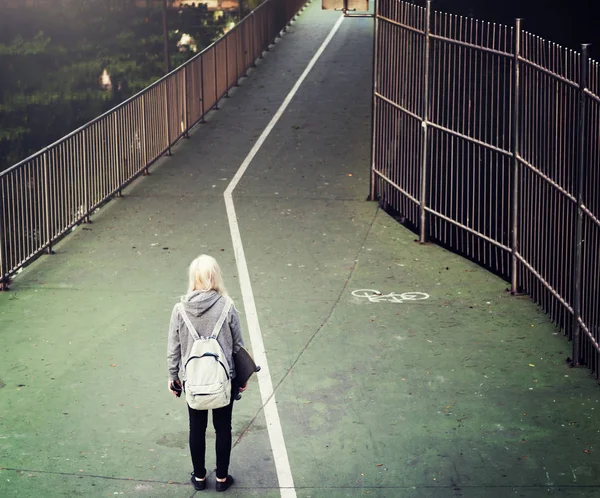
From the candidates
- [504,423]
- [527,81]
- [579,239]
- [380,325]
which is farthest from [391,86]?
[504,423]

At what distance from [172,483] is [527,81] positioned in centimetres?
607

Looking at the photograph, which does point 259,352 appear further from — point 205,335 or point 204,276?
point 204,276

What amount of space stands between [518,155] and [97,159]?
6.69 metres

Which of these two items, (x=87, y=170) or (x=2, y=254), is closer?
(x=2, y=254)

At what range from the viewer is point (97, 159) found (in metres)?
15.8

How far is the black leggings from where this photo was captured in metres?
7.50

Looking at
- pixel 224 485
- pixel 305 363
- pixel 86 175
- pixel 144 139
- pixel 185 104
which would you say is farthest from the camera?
pixel 185 104

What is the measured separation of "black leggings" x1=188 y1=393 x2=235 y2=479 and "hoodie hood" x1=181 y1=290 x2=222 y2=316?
690 mm

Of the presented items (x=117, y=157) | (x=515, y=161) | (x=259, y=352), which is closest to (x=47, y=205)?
(x=117, y=157)

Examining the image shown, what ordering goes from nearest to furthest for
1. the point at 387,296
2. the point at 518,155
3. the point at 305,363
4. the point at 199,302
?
the point at 199,302 → the point at 305,363 → the point at 518,155 → the point at 387,296

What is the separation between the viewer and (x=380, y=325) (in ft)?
36.8

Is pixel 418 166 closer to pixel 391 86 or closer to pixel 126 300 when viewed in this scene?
pixel 391 86

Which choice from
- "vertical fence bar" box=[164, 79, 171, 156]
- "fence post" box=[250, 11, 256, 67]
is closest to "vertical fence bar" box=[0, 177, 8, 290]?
"vertical fence bar" box=[164, 79, 171, 156]

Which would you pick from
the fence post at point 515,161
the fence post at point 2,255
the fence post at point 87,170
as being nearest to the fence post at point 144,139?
the fence post at point 87,170
